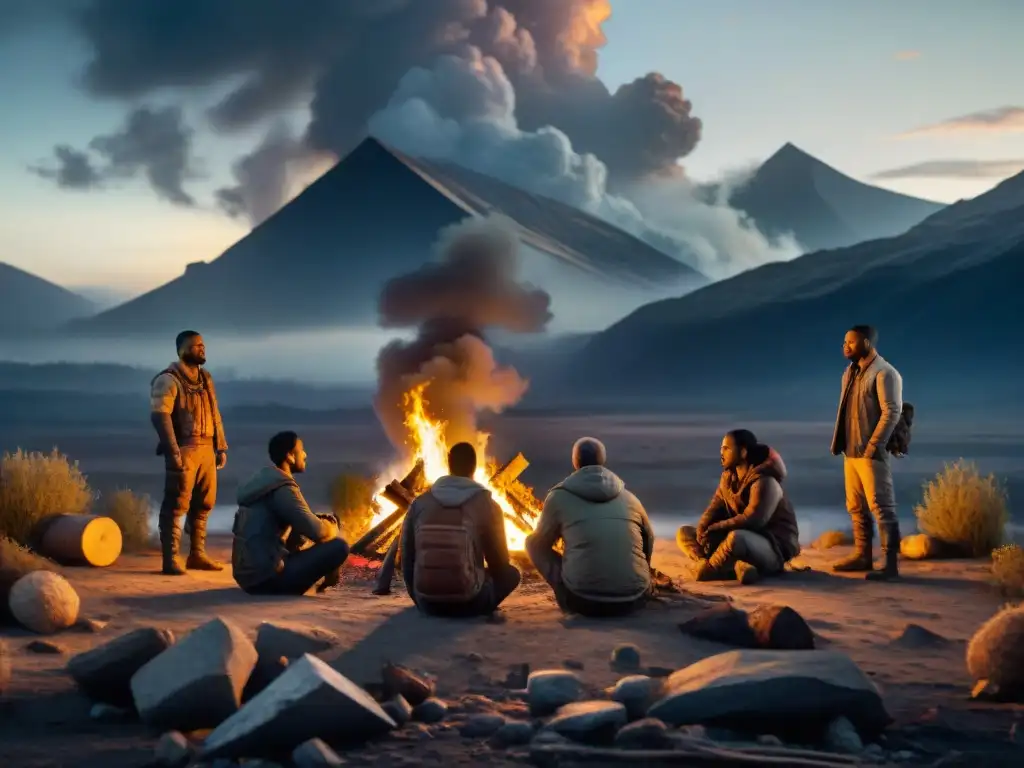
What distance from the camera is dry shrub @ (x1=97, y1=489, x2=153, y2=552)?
1273 centimetres

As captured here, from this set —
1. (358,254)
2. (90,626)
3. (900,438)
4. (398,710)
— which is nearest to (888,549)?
(900,438)

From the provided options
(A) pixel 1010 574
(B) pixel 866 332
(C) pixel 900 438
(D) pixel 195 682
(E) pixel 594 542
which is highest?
(B) pixel 866 332

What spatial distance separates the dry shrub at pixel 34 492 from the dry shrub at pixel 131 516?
0.58 metres

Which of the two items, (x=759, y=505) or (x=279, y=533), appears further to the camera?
(x=759, y=505)

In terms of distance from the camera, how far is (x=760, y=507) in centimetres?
927

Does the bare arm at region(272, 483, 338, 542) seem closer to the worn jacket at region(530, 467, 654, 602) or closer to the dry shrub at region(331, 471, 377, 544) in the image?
the worn jacket at region(530, 467, 654, 602)

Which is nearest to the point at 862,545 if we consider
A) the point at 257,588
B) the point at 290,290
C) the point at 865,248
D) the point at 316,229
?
the point at 257,588

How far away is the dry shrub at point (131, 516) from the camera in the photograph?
12.7 meters

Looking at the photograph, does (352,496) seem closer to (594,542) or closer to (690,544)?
(690,544)

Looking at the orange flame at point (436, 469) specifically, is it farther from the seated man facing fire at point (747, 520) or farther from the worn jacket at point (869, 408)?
the worn jacket at point (869, 408)

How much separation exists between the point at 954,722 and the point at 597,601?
2566 mm

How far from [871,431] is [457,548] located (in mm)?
4225

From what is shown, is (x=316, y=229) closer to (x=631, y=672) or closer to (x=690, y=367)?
(x=690, y=367)

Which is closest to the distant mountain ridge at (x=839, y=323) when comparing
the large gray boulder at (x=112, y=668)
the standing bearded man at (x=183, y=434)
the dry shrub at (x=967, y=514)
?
the dry shrub at (x=967, y=514)
